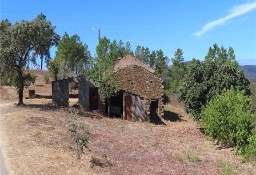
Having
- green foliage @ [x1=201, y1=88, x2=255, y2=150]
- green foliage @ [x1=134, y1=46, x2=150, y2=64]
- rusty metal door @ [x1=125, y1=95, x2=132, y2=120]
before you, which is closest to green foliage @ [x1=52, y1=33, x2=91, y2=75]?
green foliage @ [x1=134, y1=46, x2=150, y2=64]

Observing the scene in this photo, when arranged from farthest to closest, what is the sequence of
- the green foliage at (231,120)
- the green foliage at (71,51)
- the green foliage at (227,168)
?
the green foliage at (71,51)
the green foliage at (231,120)
the green foliage at (227,168)

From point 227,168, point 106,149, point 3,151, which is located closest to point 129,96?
point 106,149

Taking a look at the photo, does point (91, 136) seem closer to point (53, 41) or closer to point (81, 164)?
point (81, 164)

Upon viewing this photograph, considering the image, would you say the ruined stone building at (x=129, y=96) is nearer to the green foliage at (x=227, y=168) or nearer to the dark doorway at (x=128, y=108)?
the dark doorway at (x=128, y=108)

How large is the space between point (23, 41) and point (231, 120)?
2156cm

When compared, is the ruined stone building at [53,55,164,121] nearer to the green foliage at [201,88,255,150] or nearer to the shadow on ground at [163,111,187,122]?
the shadow on ground at [163,111,187,122]

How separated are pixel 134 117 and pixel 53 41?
498 inches

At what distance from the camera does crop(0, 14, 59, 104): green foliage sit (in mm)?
36750

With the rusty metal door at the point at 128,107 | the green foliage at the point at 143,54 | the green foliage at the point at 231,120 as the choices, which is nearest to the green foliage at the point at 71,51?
the green foliage at the point at 143,54

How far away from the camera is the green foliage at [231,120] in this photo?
30672 millimetres

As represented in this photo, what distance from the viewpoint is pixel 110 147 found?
84.3 feet

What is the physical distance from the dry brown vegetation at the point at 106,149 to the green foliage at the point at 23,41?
4.79 m

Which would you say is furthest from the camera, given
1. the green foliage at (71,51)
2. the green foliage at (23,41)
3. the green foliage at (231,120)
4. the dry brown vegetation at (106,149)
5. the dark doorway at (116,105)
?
the green foliage at (71,51)

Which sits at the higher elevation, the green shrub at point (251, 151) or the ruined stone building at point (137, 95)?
the ruined stone building at point (137, 95)
